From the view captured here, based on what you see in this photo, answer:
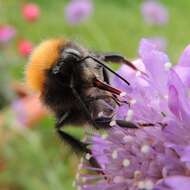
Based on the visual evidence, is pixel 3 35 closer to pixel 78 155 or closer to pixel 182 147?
pixel 78 155

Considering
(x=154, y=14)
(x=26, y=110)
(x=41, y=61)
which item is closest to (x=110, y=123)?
(x=41, y=61)

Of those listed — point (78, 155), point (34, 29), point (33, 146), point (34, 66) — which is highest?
point (34, 66)

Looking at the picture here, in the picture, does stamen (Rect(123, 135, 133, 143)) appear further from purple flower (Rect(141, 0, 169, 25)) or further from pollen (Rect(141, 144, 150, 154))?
purple flower (Rect(141, 0, 169, 25))

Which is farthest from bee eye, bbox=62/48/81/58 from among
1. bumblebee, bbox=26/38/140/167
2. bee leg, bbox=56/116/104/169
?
bee leg, bbox=56/116/104/169

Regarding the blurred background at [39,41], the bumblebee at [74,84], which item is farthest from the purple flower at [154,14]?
the bumblebee at [74,84]

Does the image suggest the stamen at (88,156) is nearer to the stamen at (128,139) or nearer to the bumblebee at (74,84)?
the bumblebee at (74,84)

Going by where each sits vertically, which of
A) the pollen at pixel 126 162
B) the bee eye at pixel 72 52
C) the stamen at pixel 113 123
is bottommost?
the pollen at pixel 126 162

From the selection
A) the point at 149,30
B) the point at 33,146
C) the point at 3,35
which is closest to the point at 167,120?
the point at 33,146
